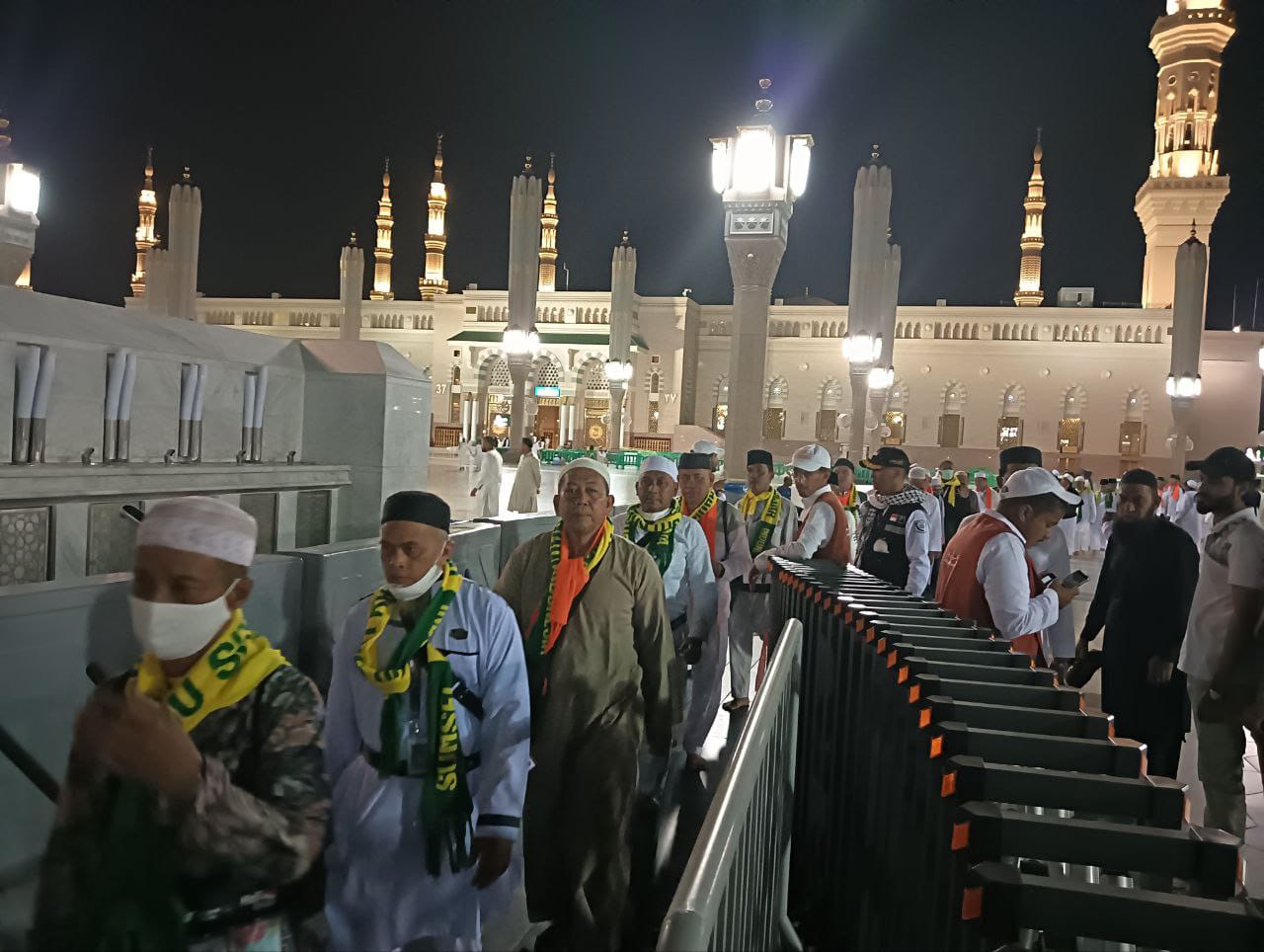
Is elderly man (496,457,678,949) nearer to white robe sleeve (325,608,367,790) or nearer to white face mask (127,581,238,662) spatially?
white robe sleeve (325,608,367,790)

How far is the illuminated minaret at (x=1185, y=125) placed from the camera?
37969 millimetres

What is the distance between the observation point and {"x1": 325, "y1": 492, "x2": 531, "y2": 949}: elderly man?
6.64 feet

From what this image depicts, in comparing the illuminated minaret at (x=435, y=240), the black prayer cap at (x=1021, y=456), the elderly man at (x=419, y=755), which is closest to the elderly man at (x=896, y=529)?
the black prayer cap at (x=1021, y=456)

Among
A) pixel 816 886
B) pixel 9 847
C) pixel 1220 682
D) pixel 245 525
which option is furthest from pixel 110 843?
pixel 1220 682

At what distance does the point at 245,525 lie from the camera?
158 cm

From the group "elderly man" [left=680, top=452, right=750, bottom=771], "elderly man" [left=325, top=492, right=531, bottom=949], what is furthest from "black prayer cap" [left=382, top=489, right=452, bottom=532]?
"elderly man" [left=680, top=452, right=750, bottom=771]

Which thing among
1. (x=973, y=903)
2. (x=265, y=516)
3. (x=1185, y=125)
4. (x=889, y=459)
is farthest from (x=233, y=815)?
(x=1185, y=125)

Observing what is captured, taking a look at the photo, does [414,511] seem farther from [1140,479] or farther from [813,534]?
[1140,479]

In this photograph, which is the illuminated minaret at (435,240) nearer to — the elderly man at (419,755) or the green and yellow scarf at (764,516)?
the green and yellow scarf at (764,516)

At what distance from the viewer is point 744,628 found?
5.77 m

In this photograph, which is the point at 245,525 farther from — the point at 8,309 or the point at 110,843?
the point at 8,309

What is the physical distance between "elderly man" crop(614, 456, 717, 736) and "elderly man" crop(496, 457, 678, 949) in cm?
116

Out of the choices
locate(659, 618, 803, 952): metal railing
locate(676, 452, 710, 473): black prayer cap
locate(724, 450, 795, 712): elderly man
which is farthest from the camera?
locate(724, 450, 795, 712): elderly man

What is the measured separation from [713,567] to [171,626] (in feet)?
12.2
